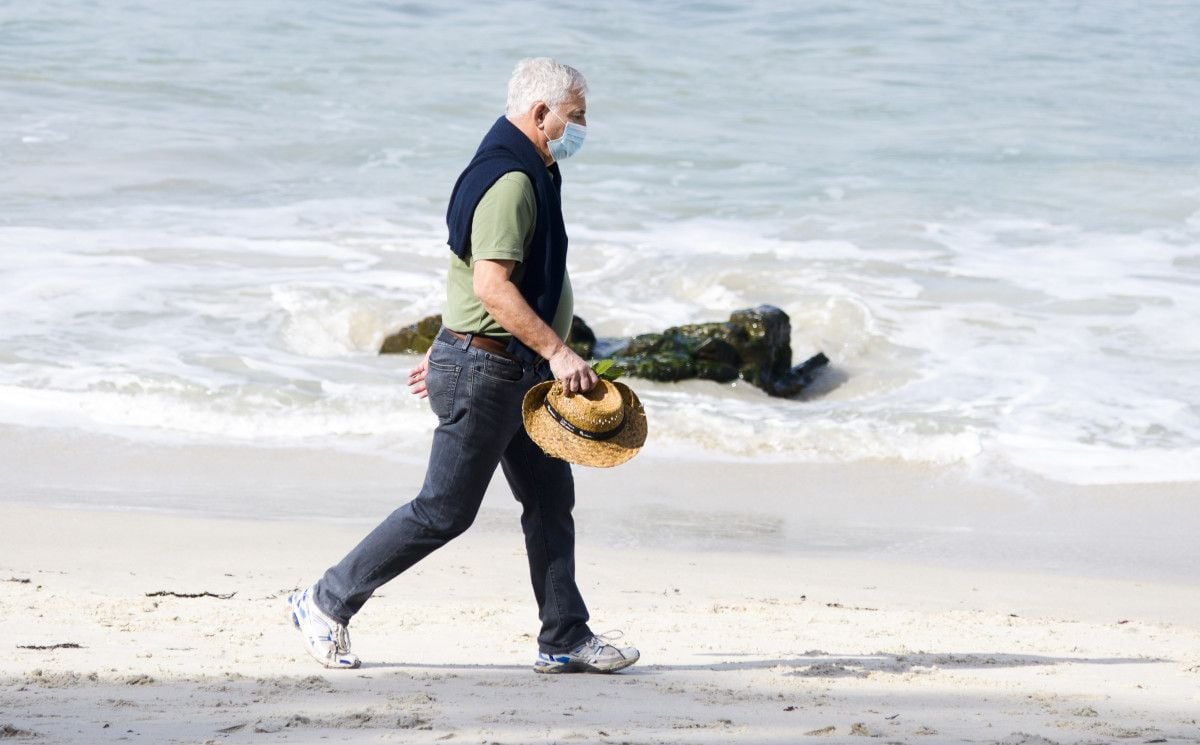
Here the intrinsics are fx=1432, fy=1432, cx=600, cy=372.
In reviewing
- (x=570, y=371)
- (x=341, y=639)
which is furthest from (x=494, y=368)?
(x=341, y=639)

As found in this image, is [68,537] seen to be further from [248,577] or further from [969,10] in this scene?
[969,10]

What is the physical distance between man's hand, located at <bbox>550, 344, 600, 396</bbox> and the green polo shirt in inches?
8.7

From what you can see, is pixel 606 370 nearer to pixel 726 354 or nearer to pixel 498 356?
pixel 498 356

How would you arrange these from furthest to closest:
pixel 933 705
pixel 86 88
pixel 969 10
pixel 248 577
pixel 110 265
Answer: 1. pixel 969 10
2. pixel 86 88
3. pixel 110 265
4. pixel 248 577
5. pixel 933 705

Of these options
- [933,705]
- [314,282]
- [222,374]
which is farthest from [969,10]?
[933,705]

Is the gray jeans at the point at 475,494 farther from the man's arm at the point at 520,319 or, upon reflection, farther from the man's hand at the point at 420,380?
the man's arm at the point at 520,319

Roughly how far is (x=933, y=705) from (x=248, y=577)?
3010 mm

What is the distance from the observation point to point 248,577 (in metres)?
5.85

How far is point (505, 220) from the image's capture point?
3.82m

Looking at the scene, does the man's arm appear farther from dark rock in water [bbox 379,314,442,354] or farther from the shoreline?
dark rock in water [bbox 379,314,442,354]

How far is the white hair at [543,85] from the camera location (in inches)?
158

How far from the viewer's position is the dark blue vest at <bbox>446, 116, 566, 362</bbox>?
3900mm

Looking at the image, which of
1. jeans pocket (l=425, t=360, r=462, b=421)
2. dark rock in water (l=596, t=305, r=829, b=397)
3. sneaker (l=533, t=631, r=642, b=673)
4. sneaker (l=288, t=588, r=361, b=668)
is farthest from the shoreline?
jeans pocket (l=425, t=360, r=462, b=421)

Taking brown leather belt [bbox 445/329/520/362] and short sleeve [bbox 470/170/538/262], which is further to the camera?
brown leather belt [bbox 445/329/520/362]
